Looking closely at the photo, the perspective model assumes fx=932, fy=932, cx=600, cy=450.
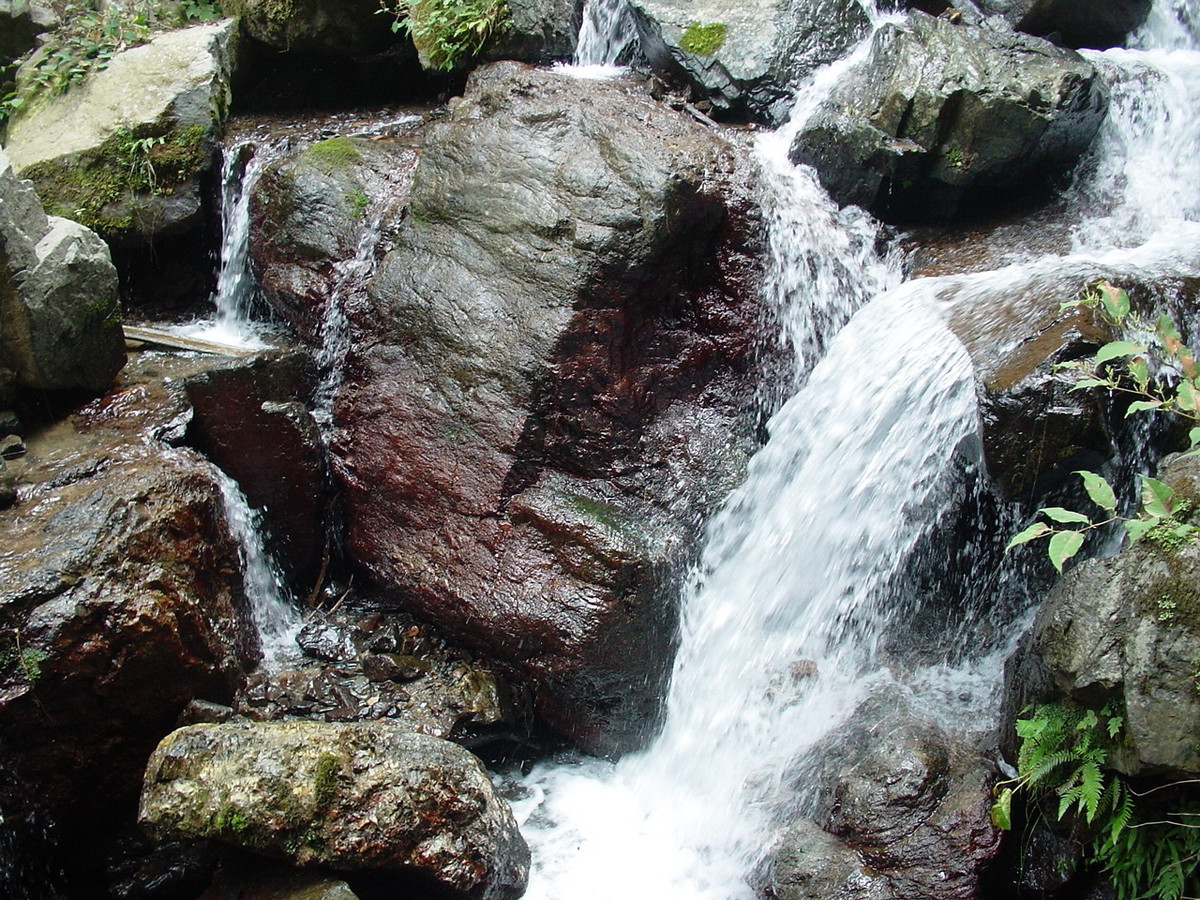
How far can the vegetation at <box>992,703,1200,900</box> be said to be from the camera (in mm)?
3309

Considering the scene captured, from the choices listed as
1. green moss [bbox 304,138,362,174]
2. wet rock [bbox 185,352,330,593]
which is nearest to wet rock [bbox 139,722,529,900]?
wet rock [bbox 185,352,330,593]

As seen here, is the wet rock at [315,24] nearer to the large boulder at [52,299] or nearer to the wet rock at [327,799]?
the large boulder at [52,299]

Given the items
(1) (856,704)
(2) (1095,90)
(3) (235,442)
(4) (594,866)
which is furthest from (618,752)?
(2) (1095,90)

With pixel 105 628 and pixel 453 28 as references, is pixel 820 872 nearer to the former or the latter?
pixel 105 628

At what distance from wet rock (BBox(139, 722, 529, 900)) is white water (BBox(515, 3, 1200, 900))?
0.84m

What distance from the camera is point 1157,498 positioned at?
329 cm

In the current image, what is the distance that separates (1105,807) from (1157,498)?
116 cm

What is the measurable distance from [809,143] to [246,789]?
5.20 metres

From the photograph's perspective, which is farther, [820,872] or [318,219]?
[318,219]

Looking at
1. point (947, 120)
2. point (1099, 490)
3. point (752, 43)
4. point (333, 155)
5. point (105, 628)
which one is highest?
point (752, 43)

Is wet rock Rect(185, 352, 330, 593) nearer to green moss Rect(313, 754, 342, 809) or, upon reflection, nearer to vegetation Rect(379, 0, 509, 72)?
green moss Rect(313, 754, 342, 809)

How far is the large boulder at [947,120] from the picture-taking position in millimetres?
5961

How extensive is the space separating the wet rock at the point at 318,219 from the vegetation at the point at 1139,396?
407cm

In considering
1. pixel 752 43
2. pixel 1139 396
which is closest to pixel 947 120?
pixel 752 43
